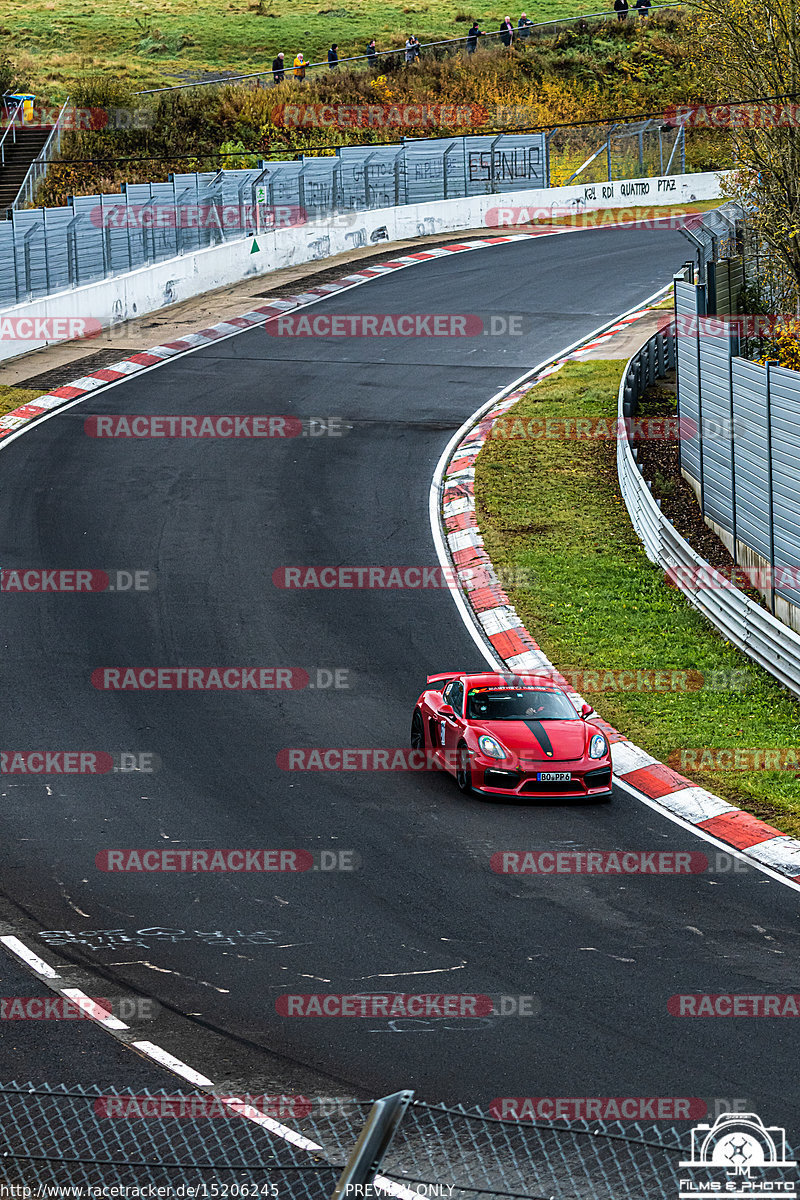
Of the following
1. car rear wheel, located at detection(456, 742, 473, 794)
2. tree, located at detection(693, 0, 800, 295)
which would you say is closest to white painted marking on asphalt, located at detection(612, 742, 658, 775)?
car rear wheel, located at detection(456, 742, 473, 794)

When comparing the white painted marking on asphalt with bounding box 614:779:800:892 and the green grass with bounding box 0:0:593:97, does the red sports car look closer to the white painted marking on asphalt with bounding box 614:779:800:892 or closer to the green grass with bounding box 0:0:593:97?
the white painted marking on asphalt with bounding box 614:779:800:892

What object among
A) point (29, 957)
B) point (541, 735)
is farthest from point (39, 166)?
point (29, 957)

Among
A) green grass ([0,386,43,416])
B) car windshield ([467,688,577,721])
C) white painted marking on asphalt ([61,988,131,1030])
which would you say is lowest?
white painted marking on asphalt ([61,988,131,1030])

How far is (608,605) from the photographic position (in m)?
21.0

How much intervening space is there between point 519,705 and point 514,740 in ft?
2.84

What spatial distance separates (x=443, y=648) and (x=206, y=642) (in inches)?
122

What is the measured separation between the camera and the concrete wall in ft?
116

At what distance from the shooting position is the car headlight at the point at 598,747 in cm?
1477

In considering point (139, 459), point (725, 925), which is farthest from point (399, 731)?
point (139, 459)

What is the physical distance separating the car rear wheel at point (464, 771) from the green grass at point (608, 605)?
258 cm

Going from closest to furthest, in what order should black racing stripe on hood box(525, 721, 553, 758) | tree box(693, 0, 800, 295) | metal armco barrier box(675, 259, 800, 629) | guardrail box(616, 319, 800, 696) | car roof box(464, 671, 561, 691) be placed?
black racing stripe on hood box(525, 721, 553, 758)
car roof box(464, 671, 561, 691)
guardrail box(616, 319, 800, 696)
metal armco barrier box(675, 259, 800, 629)
tree box(693, 0, 800, 295)

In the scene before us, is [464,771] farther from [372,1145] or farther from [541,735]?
[372,1145]

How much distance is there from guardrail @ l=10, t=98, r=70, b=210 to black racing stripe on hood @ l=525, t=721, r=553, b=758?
28785 mm

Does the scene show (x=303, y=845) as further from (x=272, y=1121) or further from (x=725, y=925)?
(x=272, y=1121)
